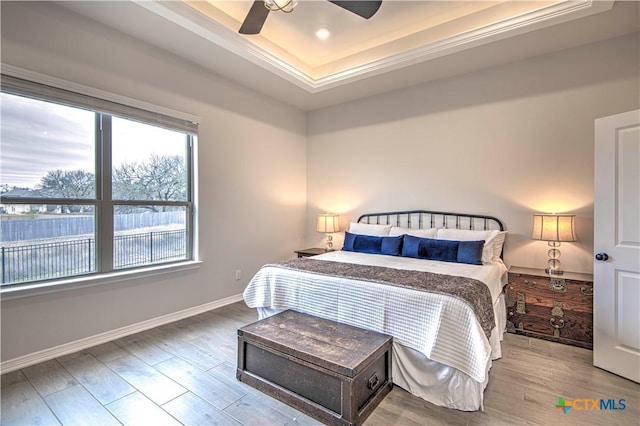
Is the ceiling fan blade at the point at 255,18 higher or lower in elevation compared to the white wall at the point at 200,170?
higher

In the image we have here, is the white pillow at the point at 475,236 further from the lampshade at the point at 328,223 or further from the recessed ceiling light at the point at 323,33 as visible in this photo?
the recessed ceiling light at the point at 323,33

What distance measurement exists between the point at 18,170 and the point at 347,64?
366 centimetres

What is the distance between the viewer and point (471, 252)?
3258mm

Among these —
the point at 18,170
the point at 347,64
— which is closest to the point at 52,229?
the point at 18,170

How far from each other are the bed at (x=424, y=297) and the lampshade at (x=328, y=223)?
0.96m

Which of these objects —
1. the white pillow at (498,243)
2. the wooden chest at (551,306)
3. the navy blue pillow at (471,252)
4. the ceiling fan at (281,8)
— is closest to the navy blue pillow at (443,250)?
the navy blue pillow at (471,252)

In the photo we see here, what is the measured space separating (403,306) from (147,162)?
3.01m

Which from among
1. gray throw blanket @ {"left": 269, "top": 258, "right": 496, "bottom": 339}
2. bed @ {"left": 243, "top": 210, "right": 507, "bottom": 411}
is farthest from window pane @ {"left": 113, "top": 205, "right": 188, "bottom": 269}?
gray throw blanket @ {"left": 269, "top": 258, "right": 496, "bottom": 339}

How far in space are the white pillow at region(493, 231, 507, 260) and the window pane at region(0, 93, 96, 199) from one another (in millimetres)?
4210

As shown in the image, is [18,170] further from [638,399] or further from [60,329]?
[638,399]

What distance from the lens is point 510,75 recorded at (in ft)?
11.9

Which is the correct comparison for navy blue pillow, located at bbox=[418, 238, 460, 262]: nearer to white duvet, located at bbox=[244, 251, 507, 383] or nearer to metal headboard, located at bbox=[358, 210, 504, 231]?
white duvet, located at bbox=[244, 251, 507, 383]

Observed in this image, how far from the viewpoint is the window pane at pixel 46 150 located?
246 cm

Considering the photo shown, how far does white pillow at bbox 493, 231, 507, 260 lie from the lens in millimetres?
3487
